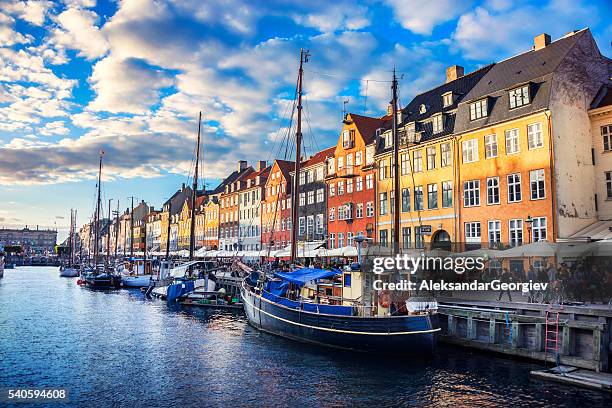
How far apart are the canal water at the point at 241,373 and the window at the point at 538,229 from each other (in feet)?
43.7

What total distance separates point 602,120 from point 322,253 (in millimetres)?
22603

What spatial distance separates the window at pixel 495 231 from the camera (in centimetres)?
3638

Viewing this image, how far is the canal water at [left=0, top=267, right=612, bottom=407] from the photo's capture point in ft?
56.8

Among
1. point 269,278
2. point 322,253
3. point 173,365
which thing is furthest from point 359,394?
point 322,253

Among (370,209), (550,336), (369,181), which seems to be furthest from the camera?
(369,181)

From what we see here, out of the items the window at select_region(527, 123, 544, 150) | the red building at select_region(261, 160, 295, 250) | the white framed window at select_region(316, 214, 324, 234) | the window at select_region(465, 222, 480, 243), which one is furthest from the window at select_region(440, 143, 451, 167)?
the red building at select_region(261, 160, 295, 250)

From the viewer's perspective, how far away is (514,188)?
3559 centimetres

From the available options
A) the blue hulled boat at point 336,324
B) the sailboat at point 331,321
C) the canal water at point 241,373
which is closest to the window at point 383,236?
the sailboat at point 331,321

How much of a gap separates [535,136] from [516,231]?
265 inches

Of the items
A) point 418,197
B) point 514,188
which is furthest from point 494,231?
point 418,197

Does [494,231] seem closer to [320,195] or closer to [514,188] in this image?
[514,188]

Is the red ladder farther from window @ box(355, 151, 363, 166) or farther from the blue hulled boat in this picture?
window @ box(355, 151, 363, 166)

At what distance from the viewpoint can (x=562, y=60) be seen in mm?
34844

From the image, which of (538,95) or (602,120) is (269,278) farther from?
(602,120)
